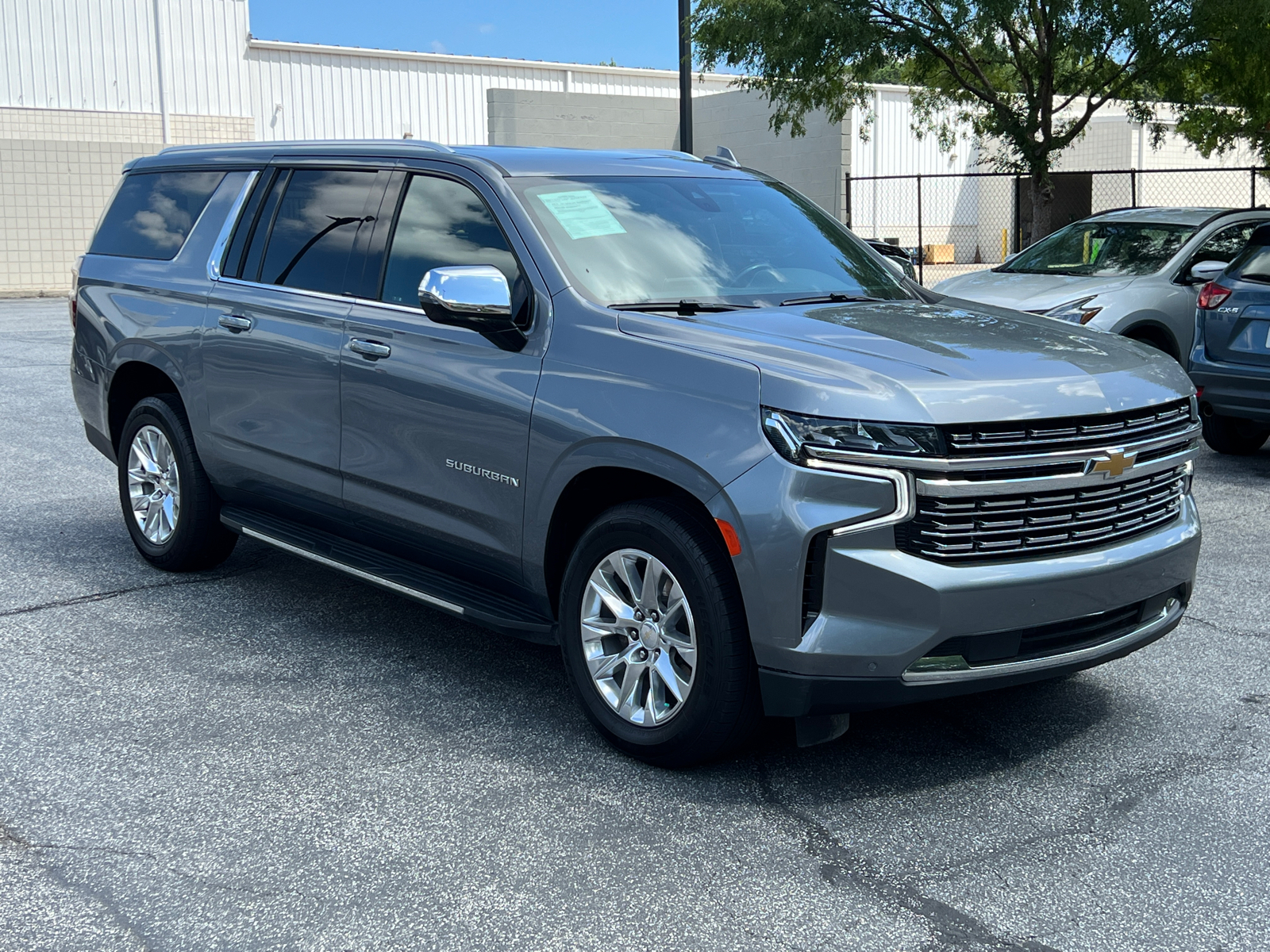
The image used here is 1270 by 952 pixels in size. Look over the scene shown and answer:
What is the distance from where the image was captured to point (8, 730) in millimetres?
4625

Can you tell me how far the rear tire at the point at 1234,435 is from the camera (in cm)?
988

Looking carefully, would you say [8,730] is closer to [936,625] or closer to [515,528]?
[515,528]

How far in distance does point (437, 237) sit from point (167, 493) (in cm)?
237

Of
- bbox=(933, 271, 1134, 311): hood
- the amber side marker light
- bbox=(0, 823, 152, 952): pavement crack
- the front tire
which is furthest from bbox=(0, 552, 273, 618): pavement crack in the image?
bbox=(933, 271, 1134, 311): hood

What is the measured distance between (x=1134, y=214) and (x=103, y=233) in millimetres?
9114

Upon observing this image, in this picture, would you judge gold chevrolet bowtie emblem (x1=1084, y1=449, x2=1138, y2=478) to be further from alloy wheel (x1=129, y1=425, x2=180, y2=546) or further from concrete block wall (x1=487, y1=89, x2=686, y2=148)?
concrete block wall (x1=487, y1=89, x2=686, y2=148)

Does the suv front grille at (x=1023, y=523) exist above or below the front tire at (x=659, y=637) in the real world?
above

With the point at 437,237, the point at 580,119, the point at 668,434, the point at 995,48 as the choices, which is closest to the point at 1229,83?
the point at 995,48

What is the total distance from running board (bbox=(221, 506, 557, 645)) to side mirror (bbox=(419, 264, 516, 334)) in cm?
100

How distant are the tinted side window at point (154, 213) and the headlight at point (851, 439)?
3.75 meters

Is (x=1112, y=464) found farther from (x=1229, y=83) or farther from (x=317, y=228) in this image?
(x=1229, y=83)

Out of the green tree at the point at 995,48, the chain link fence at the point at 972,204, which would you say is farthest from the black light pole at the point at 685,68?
the chain link fence at the point at 972,204

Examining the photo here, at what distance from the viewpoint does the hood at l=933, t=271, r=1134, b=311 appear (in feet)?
35.7

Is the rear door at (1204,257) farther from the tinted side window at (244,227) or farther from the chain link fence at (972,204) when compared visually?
the chain link fence at (972,204)
